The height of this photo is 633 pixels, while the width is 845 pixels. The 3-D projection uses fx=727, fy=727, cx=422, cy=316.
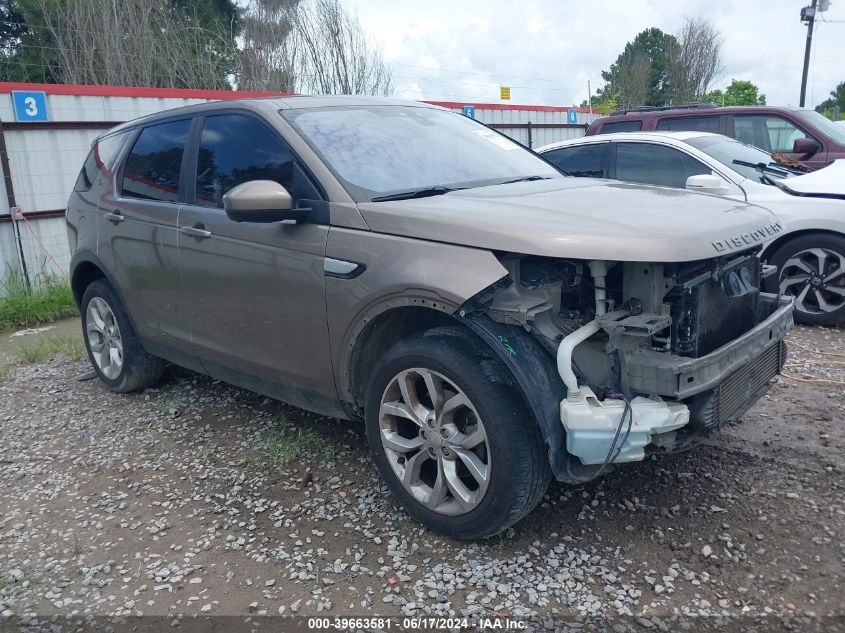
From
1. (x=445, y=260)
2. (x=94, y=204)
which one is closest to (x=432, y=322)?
(x=445, y=260)

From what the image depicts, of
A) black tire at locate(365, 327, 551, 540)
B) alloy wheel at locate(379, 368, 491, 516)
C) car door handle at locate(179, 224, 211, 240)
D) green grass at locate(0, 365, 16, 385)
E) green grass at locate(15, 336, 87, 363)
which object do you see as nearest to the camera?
black tire at locate(365, 327, 551, 540)

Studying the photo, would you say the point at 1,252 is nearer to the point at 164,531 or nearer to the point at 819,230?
the point at 164,531

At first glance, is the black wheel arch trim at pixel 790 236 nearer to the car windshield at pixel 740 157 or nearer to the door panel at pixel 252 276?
the car windshield at pixel 740 157

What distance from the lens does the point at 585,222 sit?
2.87m

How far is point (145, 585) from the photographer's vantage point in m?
3.07

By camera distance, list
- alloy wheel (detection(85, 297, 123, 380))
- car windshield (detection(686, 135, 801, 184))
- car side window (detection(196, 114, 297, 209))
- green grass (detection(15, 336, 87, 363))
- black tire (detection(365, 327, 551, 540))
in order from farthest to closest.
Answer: car windshield (detection(686, 135, 801, 184))
green grass (detection(15, 336, 87, 363))
alloy wheel (detection(85, 297, 123, 380))
car side window (detection(196, 114, 297, 209))
black tire (detection(365, 327, 551, 540))

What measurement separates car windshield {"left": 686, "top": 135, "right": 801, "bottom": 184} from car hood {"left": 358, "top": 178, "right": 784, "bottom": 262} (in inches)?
141

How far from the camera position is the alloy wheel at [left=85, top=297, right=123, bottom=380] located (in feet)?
17.3

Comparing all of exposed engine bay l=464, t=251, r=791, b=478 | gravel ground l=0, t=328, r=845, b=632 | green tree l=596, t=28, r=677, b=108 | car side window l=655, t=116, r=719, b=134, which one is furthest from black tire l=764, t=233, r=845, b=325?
green tree l=596, t=28, r=677, b=108

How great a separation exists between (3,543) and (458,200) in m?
2.73

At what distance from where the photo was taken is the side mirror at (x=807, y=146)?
8.11m

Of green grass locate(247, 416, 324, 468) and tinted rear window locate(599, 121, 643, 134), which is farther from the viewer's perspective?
tinted rear window locate(599, 121, 643, 134)

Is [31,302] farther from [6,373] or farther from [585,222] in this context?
[585,222]

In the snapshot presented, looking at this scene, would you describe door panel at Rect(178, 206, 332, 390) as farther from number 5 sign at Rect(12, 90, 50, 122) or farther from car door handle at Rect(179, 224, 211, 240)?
number 5 sign at Rect(12, 90, 50, 122)
